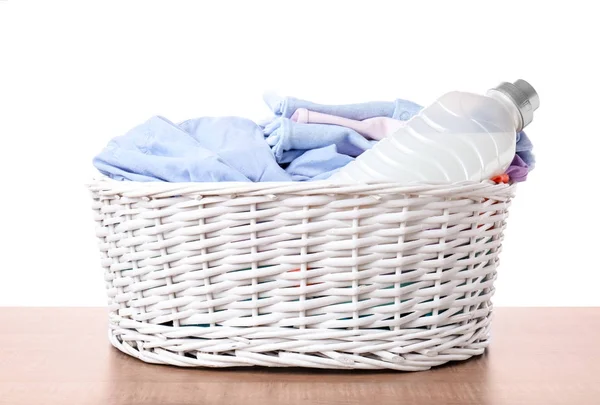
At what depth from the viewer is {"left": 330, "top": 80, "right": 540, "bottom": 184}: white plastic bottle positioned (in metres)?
0.81

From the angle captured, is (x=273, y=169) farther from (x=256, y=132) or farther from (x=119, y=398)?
(x=119, y=398)

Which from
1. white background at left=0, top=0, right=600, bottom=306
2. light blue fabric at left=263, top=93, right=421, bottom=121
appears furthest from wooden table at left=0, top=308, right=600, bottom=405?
white background at left=0, top=0, right=600, bottom=306

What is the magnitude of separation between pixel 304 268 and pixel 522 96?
29 cm

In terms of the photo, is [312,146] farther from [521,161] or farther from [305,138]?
[521,161]

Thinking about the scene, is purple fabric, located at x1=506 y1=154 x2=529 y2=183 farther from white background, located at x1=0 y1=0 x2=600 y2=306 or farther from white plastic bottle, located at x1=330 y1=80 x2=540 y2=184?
white background, located at x1=0 y1=0 x2=600 y2=306

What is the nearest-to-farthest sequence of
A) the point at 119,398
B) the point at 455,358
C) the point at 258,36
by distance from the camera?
the point at 119,398
the point at 455,358
the point at 258,36

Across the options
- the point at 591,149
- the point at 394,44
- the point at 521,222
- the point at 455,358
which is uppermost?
the point at 394,44

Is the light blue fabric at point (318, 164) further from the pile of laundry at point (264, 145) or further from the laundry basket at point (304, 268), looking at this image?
the laundry basket at point (304, 268)

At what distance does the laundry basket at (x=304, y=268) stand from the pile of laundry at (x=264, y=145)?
40mm

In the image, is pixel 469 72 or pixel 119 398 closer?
pixel 119 398

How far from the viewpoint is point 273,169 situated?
0.84m

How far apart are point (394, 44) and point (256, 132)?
0.85 meters

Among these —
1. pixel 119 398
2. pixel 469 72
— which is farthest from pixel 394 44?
pixel 119 398

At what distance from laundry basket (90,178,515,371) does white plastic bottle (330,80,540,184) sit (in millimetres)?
42
